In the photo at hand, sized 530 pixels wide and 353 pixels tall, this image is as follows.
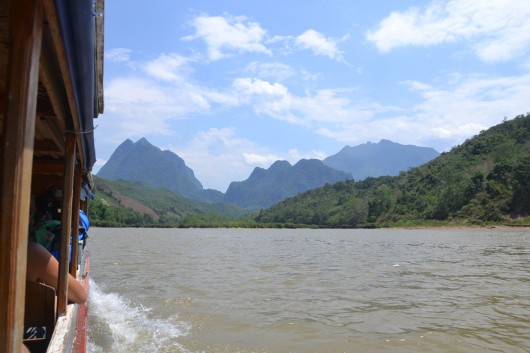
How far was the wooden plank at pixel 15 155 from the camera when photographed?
1.50 m

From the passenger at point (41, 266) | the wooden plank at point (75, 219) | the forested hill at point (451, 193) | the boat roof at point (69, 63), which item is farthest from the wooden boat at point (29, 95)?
the forested hill at point (451, 193)

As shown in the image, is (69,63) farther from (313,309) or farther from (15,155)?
(313,309)

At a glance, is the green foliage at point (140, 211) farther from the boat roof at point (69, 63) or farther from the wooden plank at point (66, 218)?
the boat roof at point (69, 63)

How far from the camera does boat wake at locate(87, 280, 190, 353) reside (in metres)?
6.06

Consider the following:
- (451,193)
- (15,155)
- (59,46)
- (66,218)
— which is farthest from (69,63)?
(451,193)

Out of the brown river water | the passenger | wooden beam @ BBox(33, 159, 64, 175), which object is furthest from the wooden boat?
the brown river water

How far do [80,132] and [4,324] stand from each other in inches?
81.0

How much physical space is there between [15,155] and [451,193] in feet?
215

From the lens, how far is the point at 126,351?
232 inches

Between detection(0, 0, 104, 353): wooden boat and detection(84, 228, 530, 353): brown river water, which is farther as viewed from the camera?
detection(84, 228, 530, 353): brown river water

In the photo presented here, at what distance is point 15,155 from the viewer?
1500 mm

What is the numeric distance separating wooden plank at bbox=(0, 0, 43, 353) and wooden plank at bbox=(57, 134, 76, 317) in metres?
2.02

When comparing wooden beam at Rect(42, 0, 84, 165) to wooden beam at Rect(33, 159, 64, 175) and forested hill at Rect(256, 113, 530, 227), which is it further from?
forested hill at Rect(256, 113, 530, 227)

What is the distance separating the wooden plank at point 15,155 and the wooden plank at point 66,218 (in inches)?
79.6
